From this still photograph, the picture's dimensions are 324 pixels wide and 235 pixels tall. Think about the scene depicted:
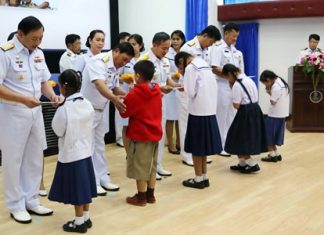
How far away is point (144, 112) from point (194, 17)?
4637 mm

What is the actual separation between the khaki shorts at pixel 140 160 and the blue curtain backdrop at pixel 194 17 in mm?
4508

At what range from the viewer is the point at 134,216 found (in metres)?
3.46

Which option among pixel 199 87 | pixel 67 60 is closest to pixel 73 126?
pixel 199 87

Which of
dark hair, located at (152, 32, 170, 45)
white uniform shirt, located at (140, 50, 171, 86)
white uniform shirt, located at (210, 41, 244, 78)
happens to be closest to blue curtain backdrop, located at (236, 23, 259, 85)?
white uniform shirt, located at (210, 41, 244, 78)

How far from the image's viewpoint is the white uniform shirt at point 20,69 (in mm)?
3080

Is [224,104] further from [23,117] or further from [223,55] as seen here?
[23,117]

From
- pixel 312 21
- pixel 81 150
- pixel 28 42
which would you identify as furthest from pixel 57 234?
pixel 312 21

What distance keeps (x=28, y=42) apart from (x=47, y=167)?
2.14 metres

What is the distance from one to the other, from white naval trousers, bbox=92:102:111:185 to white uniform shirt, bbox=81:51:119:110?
0.33 feet

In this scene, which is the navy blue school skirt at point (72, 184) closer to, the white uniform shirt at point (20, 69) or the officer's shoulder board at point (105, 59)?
the white uniform shirt at point (20, 69)

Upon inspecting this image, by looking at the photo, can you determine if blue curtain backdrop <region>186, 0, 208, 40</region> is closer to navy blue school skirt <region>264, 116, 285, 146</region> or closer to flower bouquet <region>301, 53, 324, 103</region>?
Answer: flower bouquet <region>301, 53, 324, 103</region>

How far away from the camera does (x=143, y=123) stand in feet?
11.6

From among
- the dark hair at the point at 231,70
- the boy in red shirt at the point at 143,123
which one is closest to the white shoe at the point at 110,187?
the boy in red shirt at the point at 143,123

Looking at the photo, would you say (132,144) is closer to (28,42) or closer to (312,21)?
(28,42)
